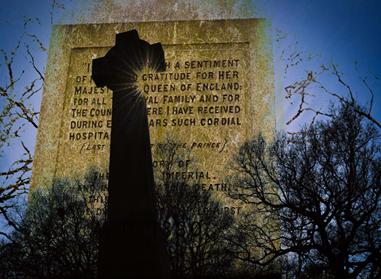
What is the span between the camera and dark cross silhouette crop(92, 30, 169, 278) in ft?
16.3

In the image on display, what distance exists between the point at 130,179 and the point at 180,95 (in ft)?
23.1

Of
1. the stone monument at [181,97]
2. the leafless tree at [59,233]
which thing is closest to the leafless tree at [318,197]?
the stone monument at [181,97]

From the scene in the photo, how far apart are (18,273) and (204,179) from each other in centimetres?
546

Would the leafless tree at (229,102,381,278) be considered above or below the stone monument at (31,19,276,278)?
below

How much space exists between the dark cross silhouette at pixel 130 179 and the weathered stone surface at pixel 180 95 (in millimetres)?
5471

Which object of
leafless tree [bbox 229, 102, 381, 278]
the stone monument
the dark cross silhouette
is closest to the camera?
the dark cross silhouette

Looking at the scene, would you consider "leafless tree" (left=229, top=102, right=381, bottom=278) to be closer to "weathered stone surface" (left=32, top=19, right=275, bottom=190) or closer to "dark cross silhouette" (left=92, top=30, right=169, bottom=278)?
"weathered stone surface" (left=32, top=19, right=275, bottom=190)

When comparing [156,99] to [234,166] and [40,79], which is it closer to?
[234,166]

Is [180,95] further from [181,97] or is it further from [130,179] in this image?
[130,179]

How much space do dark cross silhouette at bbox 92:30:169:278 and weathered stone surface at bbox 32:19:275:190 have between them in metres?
5.47

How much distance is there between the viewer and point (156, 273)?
486 centimetres

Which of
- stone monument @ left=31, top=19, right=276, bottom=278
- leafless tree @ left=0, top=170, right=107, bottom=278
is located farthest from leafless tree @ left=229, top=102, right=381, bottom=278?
leafless tree @ left=0, top=170, right=107, bottom=278

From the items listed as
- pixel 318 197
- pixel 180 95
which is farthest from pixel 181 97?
pixel 318 197

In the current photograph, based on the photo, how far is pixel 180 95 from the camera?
483 inches
